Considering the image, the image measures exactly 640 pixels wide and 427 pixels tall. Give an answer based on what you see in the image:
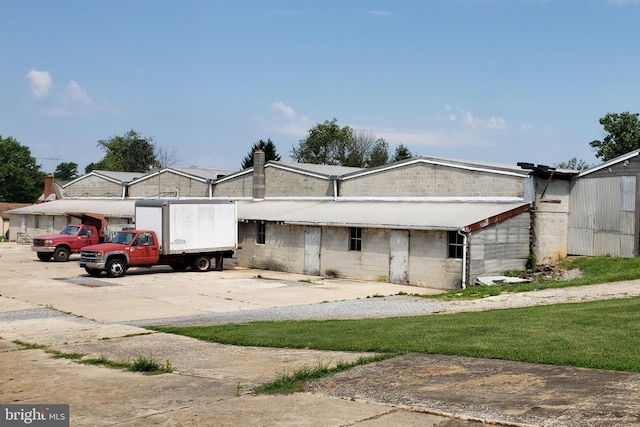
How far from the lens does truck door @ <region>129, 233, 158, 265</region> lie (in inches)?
1215

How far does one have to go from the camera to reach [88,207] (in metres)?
53.8

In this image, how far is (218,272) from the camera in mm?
33719

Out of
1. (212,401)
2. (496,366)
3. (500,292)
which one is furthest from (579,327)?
(500,292)

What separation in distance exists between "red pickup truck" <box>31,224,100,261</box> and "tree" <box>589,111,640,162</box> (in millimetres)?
45131

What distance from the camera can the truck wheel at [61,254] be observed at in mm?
38534

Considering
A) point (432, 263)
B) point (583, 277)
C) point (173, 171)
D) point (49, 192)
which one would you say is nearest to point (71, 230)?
point (173, 171)

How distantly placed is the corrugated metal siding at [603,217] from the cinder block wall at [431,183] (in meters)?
3.56

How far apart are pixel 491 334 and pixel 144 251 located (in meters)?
21.4

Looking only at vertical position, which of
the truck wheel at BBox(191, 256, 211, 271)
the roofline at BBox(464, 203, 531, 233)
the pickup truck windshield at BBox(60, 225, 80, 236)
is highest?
the roofline at BBox(464, 203, 531, 233)

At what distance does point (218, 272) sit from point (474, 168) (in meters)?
13.0

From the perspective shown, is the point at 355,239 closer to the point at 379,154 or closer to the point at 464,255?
the point at 464,255

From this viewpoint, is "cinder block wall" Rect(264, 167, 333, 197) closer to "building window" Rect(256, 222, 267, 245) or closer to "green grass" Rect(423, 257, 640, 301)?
"building window" Rect(256, 222, 267, 245)

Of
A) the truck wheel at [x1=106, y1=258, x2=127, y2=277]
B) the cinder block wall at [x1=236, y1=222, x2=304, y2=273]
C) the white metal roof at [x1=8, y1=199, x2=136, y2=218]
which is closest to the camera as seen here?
the truck wheel at [x1=106, y1=258, x2=127, y2=277]

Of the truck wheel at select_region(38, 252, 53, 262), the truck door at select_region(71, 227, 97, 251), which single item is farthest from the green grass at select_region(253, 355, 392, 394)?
the truck wheel at select_region(38, 252, 53, 262)
